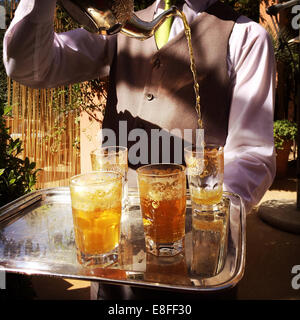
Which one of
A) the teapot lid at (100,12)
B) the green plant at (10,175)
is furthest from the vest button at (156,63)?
the green plant at (10,175)

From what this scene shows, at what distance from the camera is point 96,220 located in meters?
0.76

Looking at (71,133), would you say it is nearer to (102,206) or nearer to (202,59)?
(202,59)

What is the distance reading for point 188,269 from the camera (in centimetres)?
71

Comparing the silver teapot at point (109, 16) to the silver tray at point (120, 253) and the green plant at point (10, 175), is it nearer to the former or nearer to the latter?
the silver tray at point (120, 253)

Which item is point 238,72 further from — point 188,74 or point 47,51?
point 47,51

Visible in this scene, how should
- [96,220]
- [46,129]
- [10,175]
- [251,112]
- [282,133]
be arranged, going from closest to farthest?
[96,220] → [251,112] → [10,175] → [46,129] → [282,133]

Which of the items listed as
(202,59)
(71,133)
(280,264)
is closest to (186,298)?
(202,59)

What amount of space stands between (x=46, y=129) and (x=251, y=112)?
2543 mm

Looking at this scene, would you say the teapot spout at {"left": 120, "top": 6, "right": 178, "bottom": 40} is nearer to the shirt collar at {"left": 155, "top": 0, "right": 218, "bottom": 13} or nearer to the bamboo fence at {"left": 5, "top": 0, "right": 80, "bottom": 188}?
the shirt collar at {"left": 155, "top": 0, "right": 218, "bottom": 13}

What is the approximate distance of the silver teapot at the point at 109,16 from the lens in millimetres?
932

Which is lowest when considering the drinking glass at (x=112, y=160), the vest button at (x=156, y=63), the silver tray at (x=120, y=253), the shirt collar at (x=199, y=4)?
the silver tray at (x=120, y=253)

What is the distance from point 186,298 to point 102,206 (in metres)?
0.54

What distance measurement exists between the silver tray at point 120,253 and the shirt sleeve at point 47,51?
530 millimetres

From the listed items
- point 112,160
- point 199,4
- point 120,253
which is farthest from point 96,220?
point 199,4
